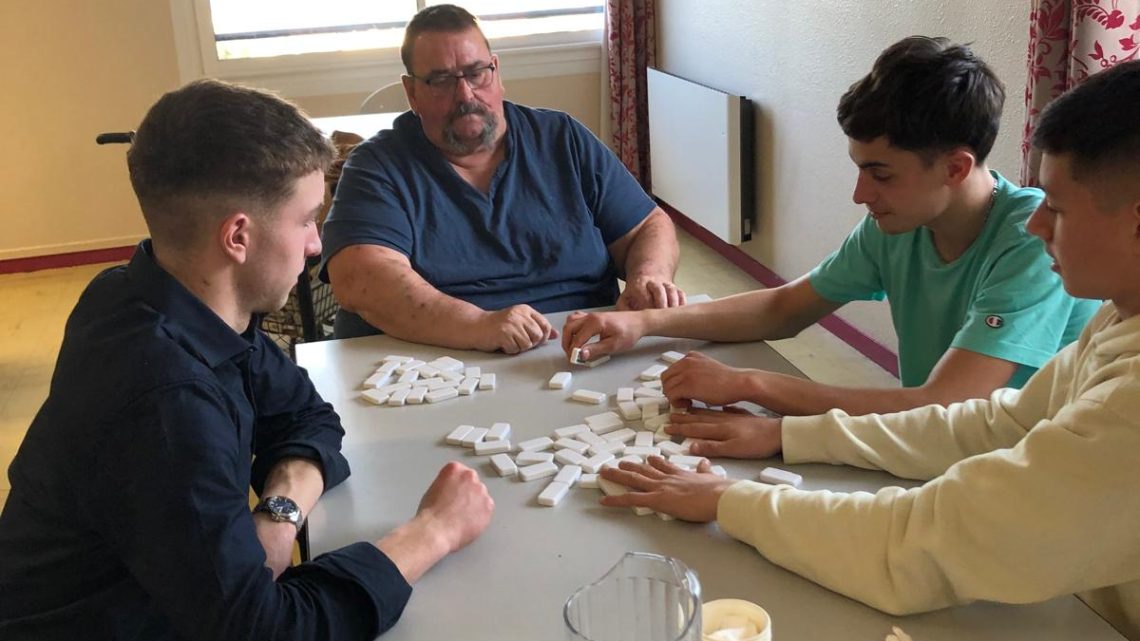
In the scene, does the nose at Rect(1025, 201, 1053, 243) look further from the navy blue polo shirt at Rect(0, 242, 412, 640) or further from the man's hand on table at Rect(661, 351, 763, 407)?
the navy blue polo shirt at Rect(0, 242, 412, 640)

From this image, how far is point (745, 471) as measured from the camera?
1.44 m

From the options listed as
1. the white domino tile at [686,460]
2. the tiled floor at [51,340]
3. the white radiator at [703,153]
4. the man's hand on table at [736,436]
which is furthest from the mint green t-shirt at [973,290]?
the white radiator at [703,153]

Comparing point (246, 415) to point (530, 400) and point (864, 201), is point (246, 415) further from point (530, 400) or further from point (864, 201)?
point (864, 201)

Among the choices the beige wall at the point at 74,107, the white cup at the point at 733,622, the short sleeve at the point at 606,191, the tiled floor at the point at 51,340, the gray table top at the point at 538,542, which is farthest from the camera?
the beige wall at the point at 74,107

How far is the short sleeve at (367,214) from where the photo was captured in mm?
2223

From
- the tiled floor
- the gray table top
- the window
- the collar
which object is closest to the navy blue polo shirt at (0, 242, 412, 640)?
the collar

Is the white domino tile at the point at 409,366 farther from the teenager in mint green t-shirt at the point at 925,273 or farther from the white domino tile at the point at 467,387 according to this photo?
the teenager in mint green t-shirt at the point at 925,273

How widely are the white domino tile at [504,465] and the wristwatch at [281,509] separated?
0.91 ft

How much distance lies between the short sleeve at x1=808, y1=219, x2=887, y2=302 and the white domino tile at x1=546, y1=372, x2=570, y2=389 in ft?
1.84

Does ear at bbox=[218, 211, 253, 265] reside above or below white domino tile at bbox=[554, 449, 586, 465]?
above

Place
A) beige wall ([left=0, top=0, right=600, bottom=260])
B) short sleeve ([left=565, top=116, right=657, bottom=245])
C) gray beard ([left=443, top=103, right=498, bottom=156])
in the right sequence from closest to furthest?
gray beard ([left=443, top=103, right=498, bottom=156]) < short sleeve ([left=565, top=116, right=657, bottom=245]) < beige wall ([left=0, top=0, right=600, bottom=260])

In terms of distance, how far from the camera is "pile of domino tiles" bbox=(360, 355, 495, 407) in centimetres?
174

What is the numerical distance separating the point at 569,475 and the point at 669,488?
6.4 inches

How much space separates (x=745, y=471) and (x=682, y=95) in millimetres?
3651
